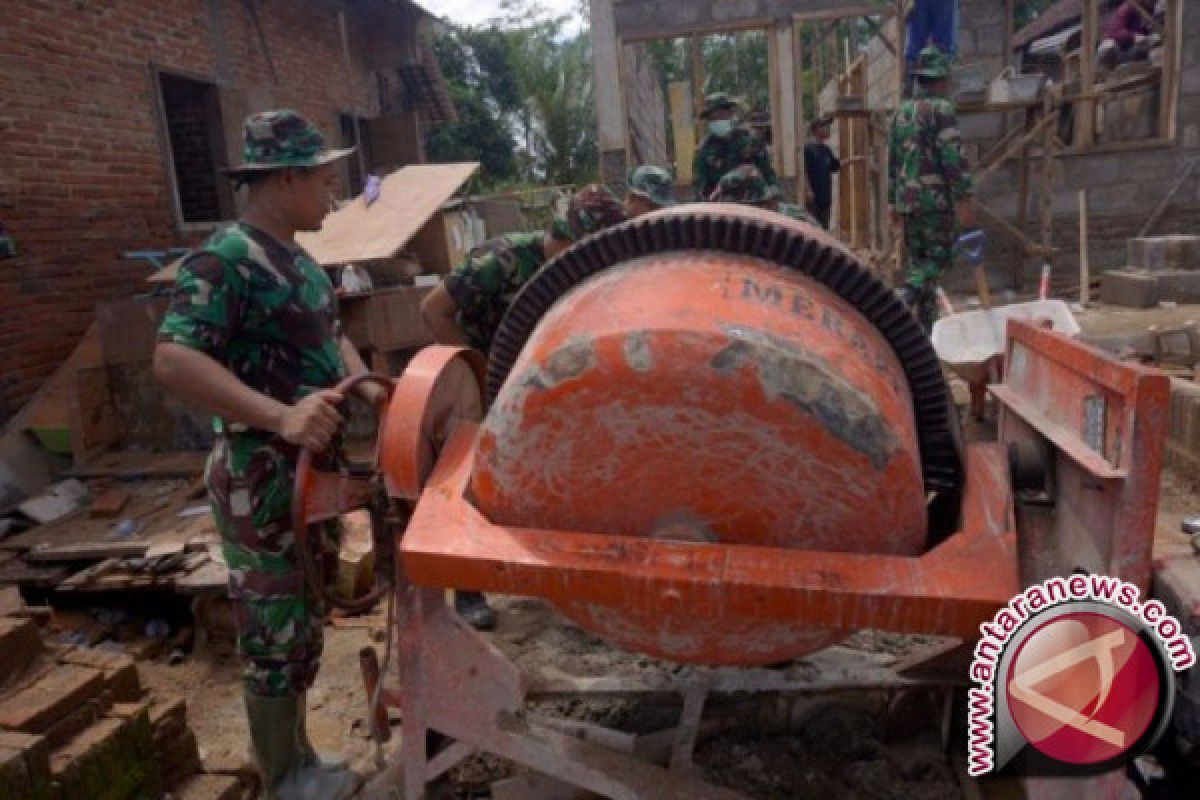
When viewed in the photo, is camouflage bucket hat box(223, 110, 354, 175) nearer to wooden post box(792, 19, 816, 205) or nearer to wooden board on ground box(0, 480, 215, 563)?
wooden board on ground box(0, 480, 215, 563)

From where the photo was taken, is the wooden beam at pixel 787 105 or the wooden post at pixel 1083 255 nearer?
the wooden post at pixel 1083 255

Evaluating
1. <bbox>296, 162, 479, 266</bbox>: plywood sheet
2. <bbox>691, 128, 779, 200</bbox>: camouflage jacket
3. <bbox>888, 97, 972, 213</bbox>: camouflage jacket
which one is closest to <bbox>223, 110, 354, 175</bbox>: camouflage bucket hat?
<bbox>296, 162, 479, 266</bbox>: plywood sheet

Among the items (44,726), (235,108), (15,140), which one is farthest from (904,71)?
(44,726)

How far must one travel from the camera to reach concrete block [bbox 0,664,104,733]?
2.29 meters

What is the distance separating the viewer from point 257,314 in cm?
236

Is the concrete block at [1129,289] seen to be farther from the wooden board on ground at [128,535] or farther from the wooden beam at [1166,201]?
the wooden board on ground at [128,535]

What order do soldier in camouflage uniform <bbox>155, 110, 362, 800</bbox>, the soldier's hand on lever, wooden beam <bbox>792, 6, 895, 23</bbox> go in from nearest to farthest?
the soldier's hand on lever
soldier in camouflage uniform <bbox>155, 110, 362, 800</bbox>
wooden beam <bbox>792, 6, 895, 23</bbox>

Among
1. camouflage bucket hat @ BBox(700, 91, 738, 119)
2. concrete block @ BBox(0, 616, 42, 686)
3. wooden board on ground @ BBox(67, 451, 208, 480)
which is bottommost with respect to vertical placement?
wooden board on ground @ BBox(67, 451, 208, 480)

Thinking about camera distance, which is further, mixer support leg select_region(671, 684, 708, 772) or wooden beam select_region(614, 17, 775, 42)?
wooden beam select_region(614, 17, 775, 42)

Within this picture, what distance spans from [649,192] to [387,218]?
334 centimetres

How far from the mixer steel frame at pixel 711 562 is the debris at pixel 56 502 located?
372cm

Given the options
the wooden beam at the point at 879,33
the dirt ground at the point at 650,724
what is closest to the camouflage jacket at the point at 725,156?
the dirt ground at the point at 650,724

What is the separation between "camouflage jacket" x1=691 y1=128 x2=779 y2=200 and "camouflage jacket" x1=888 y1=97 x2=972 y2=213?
1014mm

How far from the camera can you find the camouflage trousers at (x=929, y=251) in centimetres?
618
